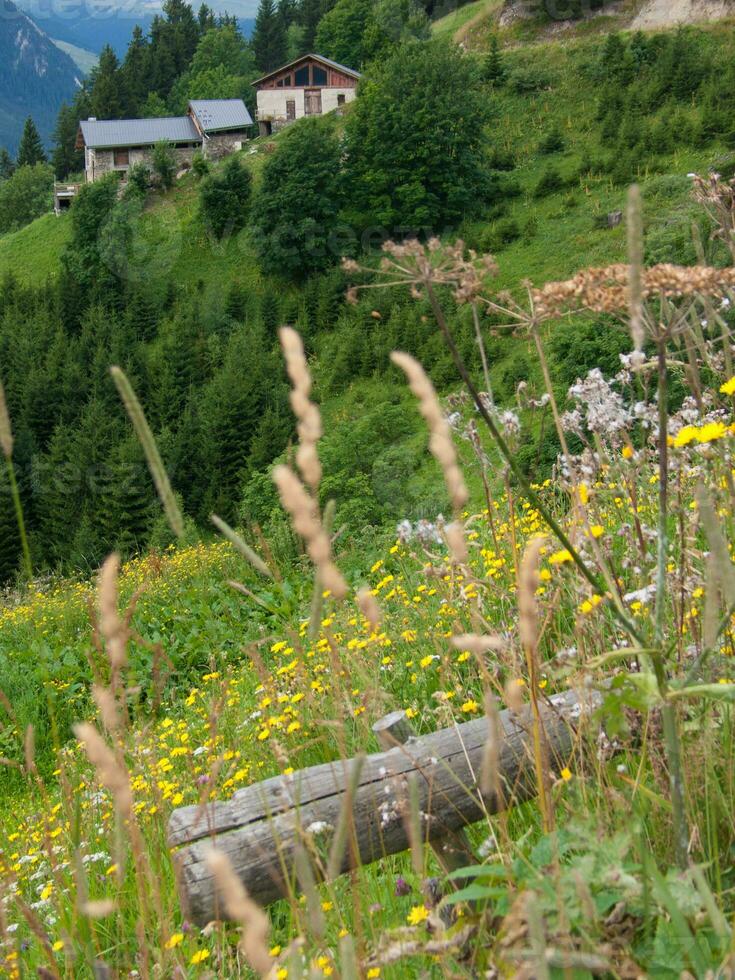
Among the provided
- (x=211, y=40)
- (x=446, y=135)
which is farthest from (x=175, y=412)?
(x=211, y=40)

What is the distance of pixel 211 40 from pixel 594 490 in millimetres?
79732

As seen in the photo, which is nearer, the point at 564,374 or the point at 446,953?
the point at 446,953

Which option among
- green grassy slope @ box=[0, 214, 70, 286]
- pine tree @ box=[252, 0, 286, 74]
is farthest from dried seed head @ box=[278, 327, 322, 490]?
pine tree @ box=[252, 0, 286, 74]

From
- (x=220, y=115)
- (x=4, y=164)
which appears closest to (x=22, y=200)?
(x=220, y=115)

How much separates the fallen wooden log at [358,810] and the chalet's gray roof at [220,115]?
170 feet

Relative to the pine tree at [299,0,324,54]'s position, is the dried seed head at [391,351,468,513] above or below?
below

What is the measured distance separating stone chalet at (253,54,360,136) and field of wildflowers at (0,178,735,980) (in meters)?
49.2

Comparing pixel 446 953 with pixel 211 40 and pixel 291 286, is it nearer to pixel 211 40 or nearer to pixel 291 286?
pixel 291 286

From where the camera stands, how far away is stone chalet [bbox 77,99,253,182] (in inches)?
1935

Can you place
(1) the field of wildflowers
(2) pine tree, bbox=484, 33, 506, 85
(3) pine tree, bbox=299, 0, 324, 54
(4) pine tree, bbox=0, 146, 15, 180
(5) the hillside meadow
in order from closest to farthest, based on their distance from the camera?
(1) the field of wildflowers
(5) the hillside meadow
(2) pine tree, bbox=484, 33, 506, 85
(3) pine tree, bbox=299, 0, 324, 54
(4) pine tree, bbox=0, 146, 15, 180

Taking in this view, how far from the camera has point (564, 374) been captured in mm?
14938

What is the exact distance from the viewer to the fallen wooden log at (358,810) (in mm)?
1776

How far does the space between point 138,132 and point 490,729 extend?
56.1 metres

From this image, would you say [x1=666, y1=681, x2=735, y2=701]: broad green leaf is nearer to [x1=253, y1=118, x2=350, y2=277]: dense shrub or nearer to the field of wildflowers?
the field of wildflowers
